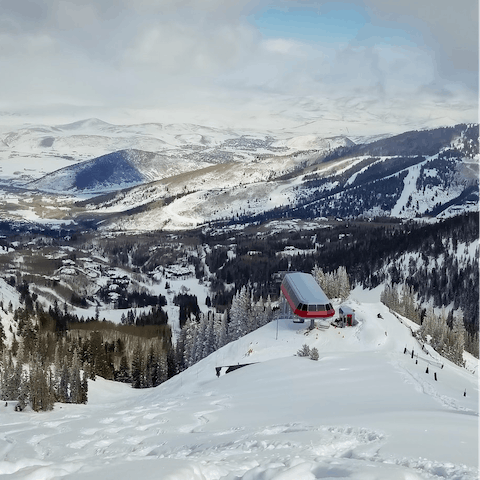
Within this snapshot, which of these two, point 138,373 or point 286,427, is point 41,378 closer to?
point 138,373

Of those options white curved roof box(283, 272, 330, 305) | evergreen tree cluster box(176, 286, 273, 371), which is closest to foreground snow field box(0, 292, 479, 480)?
white curved roof box(283, 272, 330, 305)

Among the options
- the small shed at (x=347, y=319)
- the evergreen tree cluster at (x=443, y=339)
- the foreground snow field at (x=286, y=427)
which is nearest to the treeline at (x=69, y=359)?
the foreground snow field at (x=286, y=427)

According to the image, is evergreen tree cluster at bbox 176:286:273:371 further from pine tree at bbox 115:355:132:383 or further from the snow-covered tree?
the snow-covered tree

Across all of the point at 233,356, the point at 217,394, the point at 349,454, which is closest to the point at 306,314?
the point at 233,356

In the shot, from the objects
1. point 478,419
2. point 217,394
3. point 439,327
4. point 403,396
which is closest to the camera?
point 478,419

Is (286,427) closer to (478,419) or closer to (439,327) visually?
(478,419)

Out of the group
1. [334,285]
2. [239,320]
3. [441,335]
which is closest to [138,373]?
[239,320]
